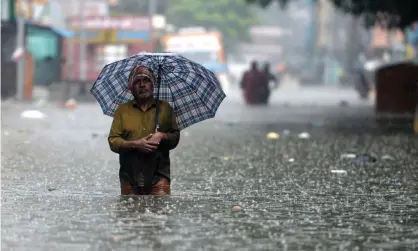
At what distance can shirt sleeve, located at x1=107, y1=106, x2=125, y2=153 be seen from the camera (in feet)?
33.8

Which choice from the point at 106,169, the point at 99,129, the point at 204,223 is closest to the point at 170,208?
the point at 204,223

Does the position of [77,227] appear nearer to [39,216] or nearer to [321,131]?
[39,216]

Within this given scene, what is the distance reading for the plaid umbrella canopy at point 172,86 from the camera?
10.8 m

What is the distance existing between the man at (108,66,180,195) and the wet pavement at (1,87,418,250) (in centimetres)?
21

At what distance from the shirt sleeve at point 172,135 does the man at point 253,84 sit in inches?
1293

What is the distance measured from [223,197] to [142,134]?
128cm

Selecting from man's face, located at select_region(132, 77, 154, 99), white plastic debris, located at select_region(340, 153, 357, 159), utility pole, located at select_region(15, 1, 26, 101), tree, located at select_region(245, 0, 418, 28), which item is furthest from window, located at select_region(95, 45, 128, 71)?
man's face, located at select_region(132, 77, 154, 99)

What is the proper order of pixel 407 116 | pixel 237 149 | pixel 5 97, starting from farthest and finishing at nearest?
pixel 5 97
pixel 407 116
pixel 237 149

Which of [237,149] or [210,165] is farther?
[237,149]

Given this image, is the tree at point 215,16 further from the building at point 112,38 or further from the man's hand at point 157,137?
the man's hand at point 157,137

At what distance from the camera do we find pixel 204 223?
30.2 feet

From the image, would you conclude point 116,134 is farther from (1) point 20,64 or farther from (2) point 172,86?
(1) point 20,64

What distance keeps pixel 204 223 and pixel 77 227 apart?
946 mm

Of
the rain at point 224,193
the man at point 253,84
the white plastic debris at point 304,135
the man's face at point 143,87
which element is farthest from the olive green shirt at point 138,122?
the man at point 253,84
